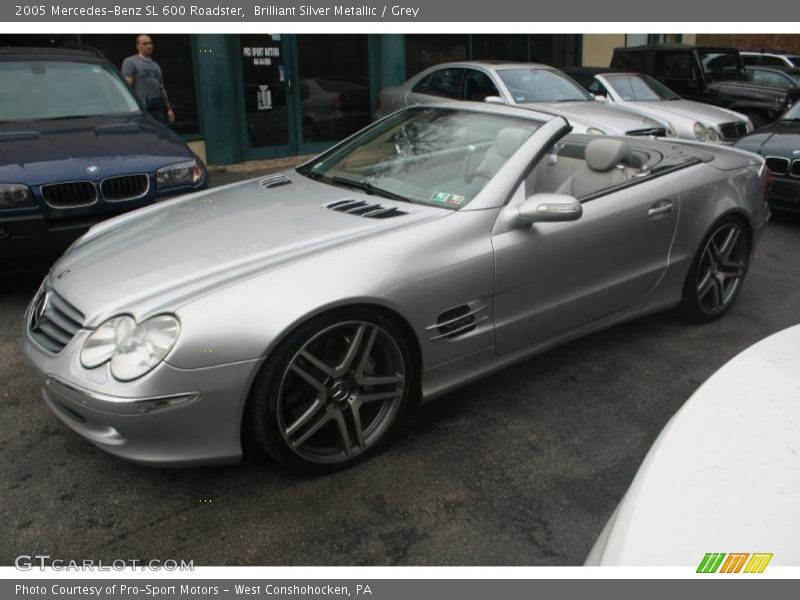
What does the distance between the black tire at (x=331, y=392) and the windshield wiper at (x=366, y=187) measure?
31.8 inches

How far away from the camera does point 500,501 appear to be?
8.87 ft

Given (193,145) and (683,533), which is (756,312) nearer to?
(683,533)

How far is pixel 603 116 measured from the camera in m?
7.60

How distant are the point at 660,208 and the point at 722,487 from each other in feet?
8.44

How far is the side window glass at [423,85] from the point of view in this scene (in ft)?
30.2

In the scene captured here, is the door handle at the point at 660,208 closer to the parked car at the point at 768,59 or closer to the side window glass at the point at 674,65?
the side window glass at the point at 674,65

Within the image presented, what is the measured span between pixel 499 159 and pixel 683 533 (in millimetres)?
2324

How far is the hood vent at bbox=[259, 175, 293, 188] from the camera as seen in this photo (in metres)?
3.91

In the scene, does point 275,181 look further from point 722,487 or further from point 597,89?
point 597,89

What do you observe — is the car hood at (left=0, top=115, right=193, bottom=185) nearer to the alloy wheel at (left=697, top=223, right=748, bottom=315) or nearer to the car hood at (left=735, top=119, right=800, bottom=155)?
the alloy wheel at (left=697, top=223, right=748, bottom=315)

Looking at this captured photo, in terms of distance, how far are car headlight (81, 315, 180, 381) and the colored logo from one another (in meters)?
1.78

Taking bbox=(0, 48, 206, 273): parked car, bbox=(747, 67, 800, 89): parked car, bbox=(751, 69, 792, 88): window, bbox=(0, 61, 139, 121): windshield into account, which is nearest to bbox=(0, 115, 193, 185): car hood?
bbox=(0, 48, 206, 273): parked car

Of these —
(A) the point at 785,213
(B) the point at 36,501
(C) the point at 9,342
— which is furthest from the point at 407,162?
(A) the point at 785,213

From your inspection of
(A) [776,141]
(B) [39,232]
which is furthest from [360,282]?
(A) [776,141]
